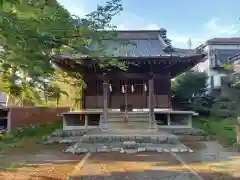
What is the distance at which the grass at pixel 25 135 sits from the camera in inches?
473

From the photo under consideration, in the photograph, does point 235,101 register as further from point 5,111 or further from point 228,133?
point 5,111

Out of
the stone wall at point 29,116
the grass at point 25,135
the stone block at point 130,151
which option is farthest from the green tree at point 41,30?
the stone wall at point 29,116

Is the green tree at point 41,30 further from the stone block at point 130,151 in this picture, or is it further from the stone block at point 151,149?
the stone block at point 151,149

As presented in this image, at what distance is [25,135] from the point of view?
14.1 m

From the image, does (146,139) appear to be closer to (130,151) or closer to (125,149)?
(125,149)

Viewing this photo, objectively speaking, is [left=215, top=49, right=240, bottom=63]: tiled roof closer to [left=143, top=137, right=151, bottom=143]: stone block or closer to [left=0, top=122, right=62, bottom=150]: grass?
[left=0, top=122, right=62, bottom=150]: grass

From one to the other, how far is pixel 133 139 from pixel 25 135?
587 centimetres

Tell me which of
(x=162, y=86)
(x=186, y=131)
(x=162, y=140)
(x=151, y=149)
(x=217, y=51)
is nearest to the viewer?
(x=151, y=149)

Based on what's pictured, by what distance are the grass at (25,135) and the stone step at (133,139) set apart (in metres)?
2.84

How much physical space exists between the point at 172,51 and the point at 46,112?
8750 millimetres

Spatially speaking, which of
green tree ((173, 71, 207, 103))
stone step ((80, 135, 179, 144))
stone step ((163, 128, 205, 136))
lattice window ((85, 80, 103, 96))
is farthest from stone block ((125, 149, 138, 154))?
green tree ((173, 71, 207, 103))

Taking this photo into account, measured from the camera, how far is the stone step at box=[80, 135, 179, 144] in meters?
10.8

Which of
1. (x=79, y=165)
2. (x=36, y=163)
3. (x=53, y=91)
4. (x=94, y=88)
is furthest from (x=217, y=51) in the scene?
(x=36, y=163)

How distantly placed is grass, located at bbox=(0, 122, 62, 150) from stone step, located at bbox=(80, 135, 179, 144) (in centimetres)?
284
